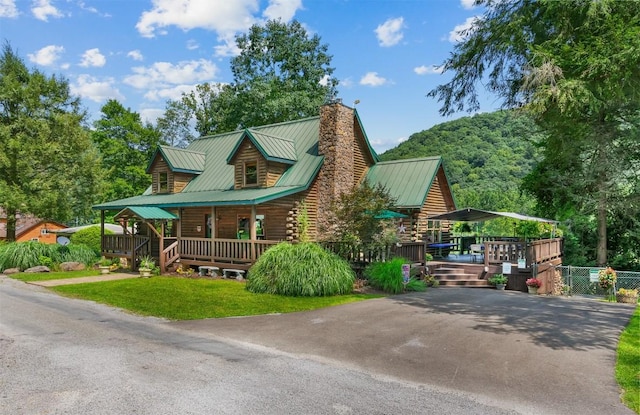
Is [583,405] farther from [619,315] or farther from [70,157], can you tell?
[70,157]

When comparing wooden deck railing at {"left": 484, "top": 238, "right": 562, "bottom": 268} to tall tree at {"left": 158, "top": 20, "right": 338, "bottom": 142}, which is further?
tall tree at {"left": 158, "top": 20, "right": 338, "bottom": 142}

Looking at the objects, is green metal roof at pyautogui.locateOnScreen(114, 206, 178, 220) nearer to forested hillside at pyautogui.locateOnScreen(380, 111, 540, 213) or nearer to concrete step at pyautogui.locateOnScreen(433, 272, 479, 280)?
concrete step at pyautogui.locateOnScreen(433, 272, 479, 280)

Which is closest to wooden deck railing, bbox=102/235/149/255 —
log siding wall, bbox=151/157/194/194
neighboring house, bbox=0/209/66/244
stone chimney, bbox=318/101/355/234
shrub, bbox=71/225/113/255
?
log siding wall, bbox=151/157/194/194

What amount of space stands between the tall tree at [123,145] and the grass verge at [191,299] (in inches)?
965

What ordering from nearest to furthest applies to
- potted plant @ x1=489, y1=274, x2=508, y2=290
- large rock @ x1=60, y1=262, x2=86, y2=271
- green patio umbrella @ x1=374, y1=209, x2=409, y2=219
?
green patio umbrella @ x1=374, y1=209, x2=409, y2=219
potted plant @ x1=489, y1=274, x2=508, y2=290
large rock @ x1=60, y1=262, x2=86, y2=271

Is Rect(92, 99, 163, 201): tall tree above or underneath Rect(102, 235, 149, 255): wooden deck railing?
above

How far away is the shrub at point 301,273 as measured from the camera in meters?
14.4

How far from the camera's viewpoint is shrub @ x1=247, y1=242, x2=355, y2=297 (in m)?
14.4

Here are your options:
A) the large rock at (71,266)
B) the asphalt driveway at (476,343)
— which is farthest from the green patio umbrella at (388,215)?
the large rock at (71,266)

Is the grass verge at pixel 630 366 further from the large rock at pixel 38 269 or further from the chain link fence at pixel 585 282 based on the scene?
the large rock at pixel 38 269

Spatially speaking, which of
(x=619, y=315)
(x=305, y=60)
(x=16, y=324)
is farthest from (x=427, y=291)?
(x=305, y=60)

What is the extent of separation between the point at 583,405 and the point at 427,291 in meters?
10.3

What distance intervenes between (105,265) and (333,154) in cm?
1378

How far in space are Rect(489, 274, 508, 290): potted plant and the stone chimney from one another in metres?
7.80
